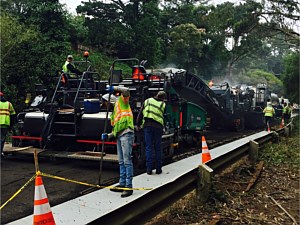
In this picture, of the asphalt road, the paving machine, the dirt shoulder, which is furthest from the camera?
the paving machine

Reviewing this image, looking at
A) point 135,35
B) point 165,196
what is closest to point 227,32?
A: point 135,35

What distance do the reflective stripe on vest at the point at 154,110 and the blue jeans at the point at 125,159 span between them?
132 cm

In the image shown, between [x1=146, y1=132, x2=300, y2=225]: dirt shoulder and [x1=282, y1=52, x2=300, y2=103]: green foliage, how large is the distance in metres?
26.3

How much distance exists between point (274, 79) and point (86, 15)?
156ft

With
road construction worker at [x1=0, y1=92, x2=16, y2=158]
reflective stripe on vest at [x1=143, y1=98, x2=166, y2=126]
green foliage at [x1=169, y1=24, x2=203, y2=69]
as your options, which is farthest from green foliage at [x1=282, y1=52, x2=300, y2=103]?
road construction worker at [x1=0, y1=92, x2=16, y2=158]

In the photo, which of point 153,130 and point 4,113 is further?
point 4,113

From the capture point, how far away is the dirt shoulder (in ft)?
16.7

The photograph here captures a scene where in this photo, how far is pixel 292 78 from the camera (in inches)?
1321

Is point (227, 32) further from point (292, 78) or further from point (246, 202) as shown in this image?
point (246, 202)

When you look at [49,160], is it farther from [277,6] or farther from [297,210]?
[277,6]

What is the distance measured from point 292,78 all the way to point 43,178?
31.2 metres

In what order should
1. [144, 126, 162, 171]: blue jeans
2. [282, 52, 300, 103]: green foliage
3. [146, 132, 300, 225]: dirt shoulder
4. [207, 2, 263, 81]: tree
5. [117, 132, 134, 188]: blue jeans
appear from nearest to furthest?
[146, 132, 300, 225]: dirt shoulder
[117, 132, 134, 188]: blue jeans
[144, 126, 162, 171]: blue jeans
[282, 52, 300, 103]: green foliage
[207, 2, 263, 81]: tree

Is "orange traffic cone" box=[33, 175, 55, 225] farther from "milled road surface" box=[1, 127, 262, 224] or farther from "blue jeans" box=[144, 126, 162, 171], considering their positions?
"blue jeans" box=[144, 126, 162, 171]

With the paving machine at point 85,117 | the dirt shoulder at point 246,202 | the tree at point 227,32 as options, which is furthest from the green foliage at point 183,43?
the dirt shoulder at point 246,202
